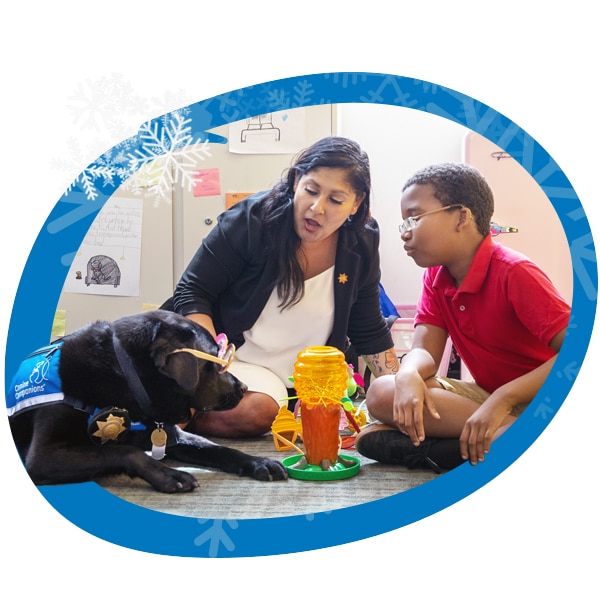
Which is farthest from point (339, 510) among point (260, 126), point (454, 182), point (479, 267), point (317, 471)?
point (260, 126)

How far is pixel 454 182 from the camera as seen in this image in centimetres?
125

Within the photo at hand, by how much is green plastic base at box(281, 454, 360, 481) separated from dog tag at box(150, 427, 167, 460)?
0.25 meters

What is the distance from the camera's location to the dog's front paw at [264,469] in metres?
1.28

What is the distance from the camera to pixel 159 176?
130 centimetres

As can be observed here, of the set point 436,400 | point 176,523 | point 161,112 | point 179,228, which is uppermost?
point 161,112

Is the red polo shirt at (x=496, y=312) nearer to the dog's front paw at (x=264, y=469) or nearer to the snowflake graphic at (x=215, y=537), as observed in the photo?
the dog's front paw at (x=264, y=469)

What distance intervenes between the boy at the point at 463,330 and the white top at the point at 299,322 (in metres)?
0.17

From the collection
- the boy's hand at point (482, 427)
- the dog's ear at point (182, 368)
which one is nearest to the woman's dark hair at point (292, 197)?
the dog's ear at point (182, 368)

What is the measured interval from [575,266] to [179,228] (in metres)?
0.79

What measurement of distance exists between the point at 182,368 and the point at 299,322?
0.83ft

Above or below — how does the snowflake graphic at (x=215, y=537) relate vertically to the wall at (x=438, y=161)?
below

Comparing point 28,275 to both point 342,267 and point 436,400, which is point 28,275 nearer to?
point 342,267

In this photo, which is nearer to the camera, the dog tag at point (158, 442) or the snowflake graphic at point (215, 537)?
the snowflake graphic at point (215, 537)

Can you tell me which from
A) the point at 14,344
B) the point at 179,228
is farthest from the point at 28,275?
the point at 179,228
